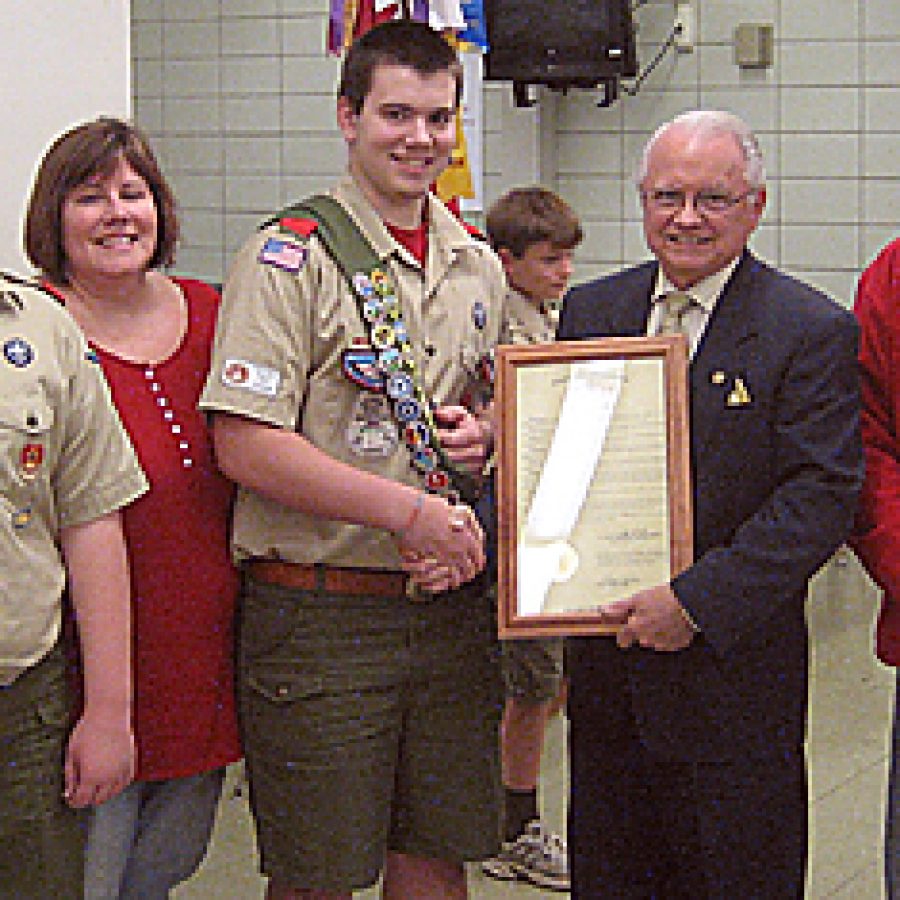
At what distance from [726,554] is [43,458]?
3.07 ft

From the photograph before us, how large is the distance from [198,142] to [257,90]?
0.35 metres

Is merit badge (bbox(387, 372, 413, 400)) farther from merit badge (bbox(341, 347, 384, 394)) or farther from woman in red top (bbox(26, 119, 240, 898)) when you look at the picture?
woman in red top (bbox(26, 119, 240, 898))

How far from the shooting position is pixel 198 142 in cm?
670

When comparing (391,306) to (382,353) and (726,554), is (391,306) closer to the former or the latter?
(382,353)

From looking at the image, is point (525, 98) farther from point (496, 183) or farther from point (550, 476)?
point (550, 476)

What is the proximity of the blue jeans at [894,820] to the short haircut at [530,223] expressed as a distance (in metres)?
1.65

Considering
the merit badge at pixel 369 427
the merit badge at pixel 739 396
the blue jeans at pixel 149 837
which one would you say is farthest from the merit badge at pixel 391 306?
the blue jeans at pixel 149 837

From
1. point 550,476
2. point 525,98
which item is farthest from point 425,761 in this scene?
point 525,98

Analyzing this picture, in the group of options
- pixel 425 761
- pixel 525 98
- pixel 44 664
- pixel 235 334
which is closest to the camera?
pixel 44 664

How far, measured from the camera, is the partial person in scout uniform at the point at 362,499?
2291 millimetres

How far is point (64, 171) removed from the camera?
Answer: 2277mm

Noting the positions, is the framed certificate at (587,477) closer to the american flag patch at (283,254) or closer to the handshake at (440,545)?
the handshake at (440,545)

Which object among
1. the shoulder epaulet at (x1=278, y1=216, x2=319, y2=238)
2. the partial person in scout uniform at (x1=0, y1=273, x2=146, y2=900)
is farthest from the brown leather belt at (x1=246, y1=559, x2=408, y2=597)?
the shoulder epaulet at (x1=278, y1=216, x2=319, y2=238)

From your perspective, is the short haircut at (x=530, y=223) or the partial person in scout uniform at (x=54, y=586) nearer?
the partial person in scout uniform at (x=54, y=586)
